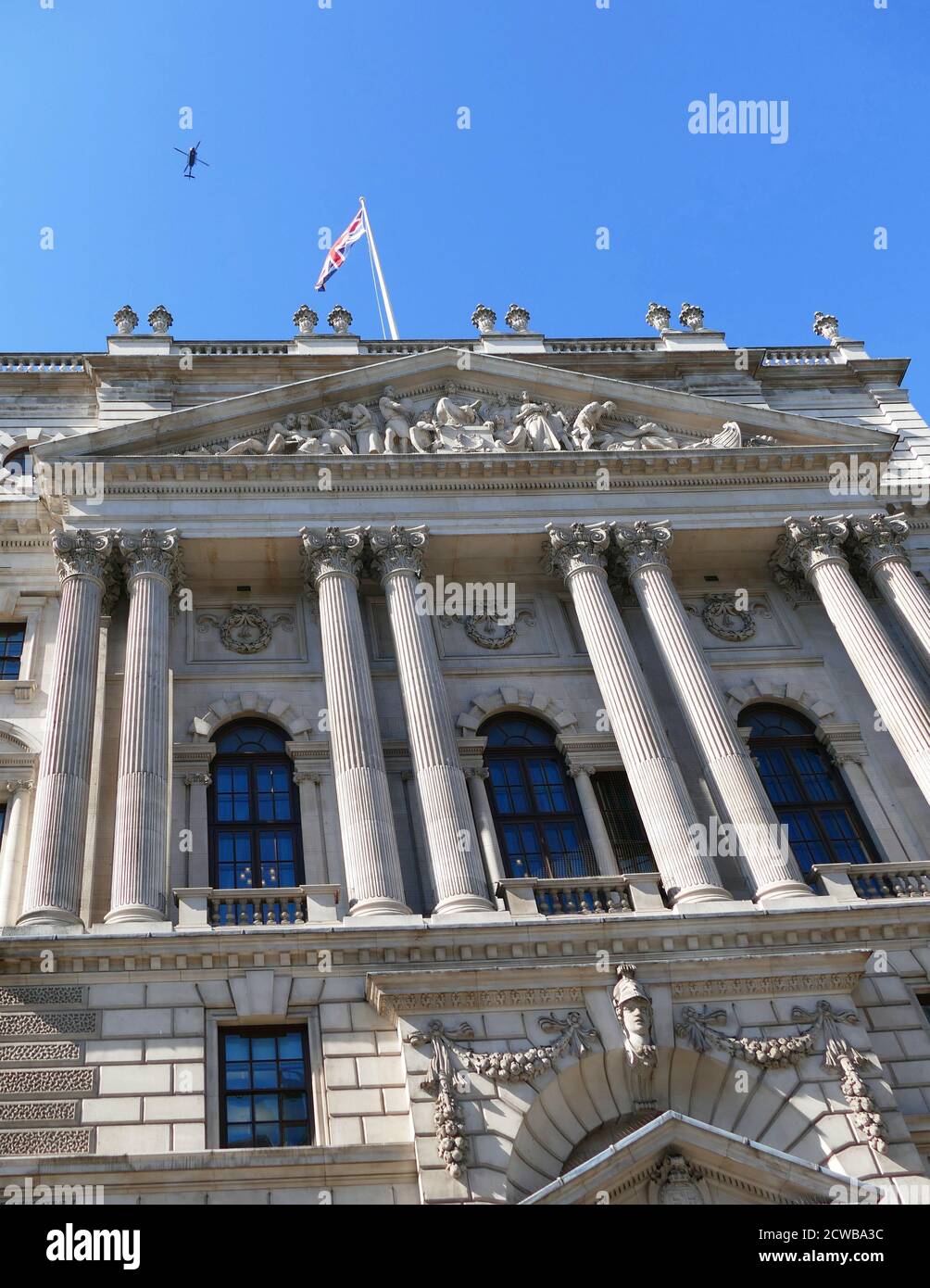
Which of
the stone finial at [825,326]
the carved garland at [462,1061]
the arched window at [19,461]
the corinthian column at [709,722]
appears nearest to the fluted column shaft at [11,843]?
the carved garland at [462,1061]

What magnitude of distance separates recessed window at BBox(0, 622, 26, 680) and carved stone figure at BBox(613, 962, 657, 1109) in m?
15.6

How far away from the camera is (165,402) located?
34625mm

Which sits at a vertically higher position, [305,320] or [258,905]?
[305,320]

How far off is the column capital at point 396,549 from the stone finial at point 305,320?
1046 cm

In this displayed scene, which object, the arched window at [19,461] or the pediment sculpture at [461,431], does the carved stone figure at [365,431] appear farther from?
the arched window at [19,461]

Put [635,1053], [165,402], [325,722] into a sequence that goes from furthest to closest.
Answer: [165,402]
[325,722]
[635,1053]

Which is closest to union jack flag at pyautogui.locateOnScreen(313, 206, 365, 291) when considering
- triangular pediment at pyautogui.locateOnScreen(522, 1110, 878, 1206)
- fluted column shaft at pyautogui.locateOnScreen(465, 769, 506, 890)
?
fluted column shaft at pyautogui.locateOnScreen(465, 769, 506, 890)

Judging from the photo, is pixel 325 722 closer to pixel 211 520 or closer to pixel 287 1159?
pixel 211 520

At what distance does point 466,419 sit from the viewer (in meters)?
33.0

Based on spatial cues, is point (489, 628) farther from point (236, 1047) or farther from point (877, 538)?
point (236, 1047)

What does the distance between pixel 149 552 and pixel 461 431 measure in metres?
8.85

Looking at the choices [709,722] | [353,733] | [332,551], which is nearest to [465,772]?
[353,733]
